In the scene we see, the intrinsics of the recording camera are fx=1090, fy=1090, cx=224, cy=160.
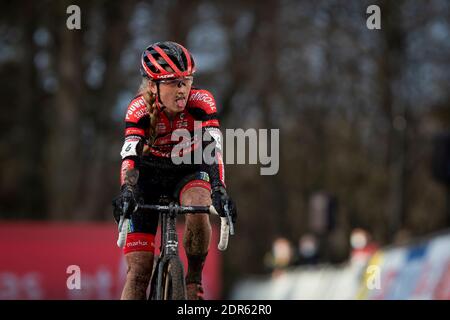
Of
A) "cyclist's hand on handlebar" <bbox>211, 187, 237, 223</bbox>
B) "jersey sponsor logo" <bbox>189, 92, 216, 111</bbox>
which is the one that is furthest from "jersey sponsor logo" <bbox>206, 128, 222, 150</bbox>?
"cyclist's hand on handlebar" <bbox>211, 187, 237, 223</bbox>

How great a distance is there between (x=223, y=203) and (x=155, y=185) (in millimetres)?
835

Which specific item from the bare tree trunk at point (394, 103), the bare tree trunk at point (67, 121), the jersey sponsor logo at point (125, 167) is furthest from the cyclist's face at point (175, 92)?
the bare tree trunk at point (394, 103)

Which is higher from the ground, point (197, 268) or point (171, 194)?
point (171, 194)

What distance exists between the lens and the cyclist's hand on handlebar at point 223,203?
7398mm

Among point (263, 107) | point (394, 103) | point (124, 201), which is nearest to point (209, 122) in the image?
point (124, 201)

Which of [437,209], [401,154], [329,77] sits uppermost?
[329,77]

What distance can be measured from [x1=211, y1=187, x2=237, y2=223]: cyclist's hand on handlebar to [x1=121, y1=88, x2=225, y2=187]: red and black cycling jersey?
12 cm

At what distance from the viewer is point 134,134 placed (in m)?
7.70

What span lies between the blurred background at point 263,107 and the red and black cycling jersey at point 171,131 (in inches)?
564

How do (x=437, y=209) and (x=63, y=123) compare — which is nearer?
(x=63, y=123)

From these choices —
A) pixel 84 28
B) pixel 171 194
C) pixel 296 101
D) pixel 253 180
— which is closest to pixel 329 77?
pixel 296 101

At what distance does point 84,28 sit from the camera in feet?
96.7

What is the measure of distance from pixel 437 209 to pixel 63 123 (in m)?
20.5

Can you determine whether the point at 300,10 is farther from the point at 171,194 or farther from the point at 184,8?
the point at 171,194
